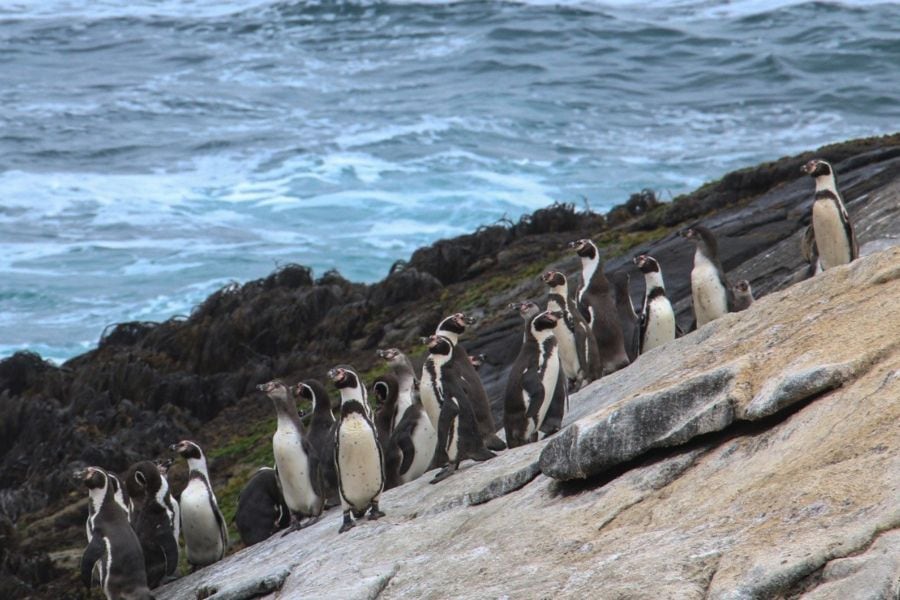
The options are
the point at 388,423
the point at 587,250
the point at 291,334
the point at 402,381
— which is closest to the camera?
the point at 402,381

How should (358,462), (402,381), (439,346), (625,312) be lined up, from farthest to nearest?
(625,312), (402,381), (439,346), (358,462)

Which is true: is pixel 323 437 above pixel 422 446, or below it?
above

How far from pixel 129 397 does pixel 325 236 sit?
508 inches

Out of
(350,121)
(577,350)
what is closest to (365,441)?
(577,350)

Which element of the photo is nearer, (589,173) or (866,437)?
(866,437)

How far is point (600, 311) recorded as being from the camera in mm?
13180

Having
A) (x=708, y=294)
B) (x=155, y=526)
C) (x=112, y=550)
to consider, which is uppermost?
(x=708, y=294)

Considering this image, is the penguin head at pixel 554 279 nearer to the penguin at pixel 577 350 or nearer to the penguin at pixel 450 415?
the penguin at pixel 577 350

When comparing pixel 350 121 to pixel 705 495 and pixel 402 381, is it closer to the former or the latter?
pixel 402 381

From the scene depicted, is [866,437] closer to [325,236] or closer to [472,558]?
[472,558]

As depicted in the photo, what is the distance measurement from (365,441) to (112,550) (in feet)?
6.33

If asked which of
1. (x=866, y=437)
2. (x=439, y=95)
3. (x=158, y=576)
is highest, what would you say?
(x=439, y=95)

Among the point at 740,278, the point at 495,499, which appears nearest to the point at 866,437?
the point at 495,499

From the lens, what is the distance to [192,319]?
68.6 feet
